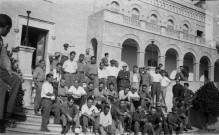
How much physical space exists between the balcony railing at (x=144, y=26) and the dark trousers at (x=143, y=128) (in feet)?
31.4

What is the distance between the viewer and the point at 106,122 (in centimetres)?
836

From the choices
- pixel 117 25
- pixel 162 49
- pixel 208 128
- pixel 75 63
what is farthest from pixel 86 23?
pixel 208 128

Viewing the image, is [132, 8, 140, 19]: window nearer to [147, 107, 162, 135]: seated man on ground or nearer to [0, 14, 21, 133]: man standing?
[147, 107, 162, 135]: seated man on ground

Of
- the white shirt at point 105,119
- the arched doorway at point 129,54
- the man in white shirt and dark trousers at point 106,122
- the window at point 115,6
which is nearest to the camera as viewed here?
the man in white shirt and dark trousers at point 106,122

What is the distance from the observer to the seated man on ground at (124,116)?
9008 millimetres

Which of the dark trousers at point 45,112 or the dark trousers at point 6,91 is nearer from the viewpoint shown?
the dark trousers at point 6,91

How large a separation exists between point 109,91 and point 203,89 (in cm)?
738

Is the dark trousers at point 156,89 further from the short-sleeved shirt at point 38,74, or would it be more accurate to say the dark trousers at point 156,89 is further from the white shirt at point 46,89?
the white shirt at point 46,89

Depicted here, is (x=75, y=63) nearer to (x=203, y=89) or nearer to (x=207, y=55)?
(x=203, y=89)

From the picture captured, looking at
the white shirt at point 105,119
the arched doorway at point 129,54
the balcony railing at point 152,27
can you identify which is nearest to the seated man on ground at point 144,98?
the white shirt at point 105,119

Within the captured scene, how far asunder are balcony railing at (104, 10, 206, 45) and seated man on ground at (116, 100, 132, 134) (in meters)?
9.08

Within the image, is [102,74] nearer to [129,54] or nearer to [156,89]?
[156,89]

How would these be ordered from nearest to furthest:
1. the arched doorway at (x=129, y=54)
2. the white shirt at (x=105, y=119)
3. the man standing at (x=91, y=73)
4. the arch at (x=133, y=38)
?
1. the white shirt at (x=105, y=119)
2. the man standing at (x=91, y=73)
3. the arch at (x=133, y=38)
4. the arched doorway at (x=129, y=54)

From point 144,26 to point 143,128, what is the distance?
11535mm
